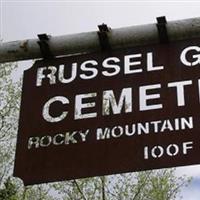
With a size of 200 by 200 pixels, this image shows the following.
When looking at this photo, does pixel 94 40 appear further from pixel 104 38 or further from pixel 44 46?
pixel 44 46

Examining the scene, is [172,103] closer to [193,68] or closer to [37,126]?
[193,68]

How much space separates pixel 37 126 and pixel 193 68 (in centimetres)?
90

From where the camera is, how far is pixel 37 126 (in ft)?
9.31

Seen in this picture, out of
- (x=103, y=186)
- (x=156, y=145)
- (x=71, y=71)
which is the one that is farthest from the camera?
(x=103, y=186)

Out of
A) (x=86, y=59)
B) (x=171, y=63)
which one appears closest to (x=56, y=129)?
(x=86, y=59)

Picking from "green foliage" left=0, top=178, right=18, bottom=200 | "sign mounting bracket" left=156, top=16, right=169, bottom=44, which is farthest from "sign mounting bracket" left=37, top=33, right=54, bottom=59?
"green foliage" left=0, top=178, right=18, bottom=200

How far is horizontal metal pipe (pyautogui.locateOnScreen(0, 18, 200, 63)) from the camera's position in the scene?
9.52ft

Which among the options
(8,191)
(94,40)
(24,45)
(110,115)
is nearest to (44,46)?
(24,45)

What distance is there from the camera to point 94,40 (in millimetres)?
2998

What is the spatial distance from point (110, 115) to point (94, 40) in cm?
49

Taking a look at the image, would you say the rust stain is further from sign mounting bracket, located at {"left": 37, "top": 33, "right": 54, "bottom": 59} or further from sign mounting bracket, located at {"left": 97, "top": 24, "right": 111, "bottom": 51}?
sign mounting bracket, located at {"left": 97, "top": 24, "right": 111, "bottom": 51}

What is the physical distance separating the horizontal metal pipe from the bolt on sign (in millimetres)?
45

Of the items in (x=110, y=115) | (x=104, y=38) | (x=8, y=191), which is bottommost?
(x=110, y=115)

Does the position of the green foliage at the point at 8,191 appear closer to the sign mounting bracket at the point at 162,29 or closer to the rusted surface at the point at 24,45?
the rusted surface at the point at 24,45
